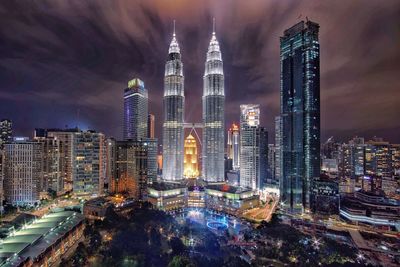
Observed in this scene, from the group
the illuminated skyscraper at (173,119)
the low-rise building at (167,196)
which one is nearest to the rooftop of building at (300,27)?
the illuminated skyscraper at (173,119)

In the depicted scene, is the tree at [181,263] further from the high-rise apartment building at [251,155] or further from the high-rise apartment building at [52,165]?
the high-rise apartment building at [251,155]

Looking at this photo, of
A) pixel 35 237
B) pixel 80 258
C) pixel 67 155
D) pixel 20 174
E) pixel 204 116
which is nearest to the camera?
pixel 80 258

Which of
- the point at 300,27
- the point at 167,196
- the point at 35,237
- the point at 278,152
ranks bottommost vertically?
the point at 167,196

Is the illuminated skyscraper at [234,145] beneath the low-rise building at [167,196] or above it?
above

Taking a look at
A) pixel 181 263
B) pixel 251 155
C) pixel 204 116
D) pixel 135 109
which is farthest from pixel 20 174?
pixel 251 155

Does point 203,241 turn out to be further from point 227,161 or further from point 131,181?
point 227,161

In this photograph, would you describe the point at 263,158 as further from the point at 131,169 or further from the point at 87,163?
the point at 87,163

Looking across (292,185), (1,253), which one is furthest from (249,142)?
(1,253)

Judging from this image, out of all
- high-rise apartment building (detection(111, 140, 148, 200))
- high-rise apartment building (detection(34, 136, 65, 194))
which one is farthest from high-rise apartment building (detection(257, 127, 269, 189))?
high-rise apartment building (detection(34, 136, 65, 194))
